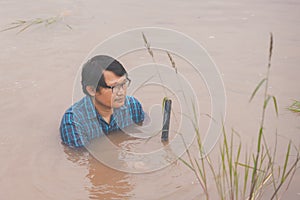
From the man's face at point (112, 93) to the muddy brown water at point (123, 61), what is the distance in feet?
1.16

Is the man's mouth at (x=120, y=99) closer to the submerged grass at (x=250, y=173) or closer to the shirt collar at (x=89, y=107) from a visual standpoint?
the shirt collar at (x=89, y=107)

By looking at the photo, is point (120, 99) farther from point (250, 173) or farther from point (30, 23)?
point (30, 23)

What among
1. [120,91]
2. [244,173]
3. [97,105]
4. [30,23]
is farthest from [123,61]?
[244,173]

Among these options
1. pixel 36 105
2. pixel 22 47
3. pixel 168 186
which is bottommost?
pixel 168 186

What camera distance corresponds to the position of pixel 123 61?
456 cm

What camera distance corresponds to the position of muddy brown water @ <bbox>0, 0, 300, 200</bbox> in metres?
2.85

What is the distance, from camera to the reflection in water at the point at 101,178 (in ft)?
9.07

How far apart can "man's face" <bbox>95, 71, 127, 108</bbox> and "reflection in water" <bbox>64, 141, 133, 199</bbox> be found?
0.37m

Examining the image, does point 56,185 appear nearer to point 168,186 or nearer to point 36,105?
point 168,186

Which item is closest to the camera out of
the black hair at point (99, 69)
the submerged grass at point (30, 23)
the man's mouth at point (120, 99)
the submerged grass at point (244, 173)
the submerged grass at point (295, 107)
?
the submerged grass at point (244, 173)

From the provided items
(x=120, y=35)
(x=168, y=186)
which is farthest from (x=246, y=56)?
(x=168, y=186)

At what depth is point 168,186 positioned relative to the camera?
2.79 m

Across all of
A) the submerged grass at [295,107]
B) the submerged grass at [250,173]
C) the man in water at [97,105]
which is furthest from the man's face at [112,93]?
the submerged grass at [295,107]

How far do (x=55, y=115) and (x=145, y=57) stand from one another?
132 centimetres
